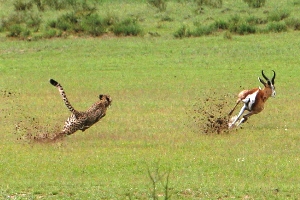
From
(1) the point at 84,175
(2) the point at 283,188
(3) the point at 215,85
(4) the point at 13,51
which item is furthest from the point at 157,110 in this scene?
(4) the point at 13,51

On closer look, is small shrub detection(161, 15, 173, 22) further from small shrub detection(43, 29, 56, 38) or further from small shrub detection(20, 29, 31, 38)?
small shrub detection(20, 29, 31, 38)

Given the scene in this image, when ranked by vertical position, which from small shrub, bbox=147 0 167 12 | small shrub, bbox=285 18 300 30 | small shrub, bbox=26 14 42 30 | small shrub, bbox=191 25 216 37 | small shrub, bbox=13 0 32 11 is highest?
small shrub, bbox=285 18 300 30

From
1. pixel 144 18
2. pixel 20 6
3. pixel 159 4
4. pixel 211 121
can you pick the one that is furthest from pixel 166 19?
pixel 211 121

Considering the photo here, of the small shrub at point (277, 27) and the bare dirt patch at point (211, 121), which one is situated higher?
the bare dirt patch at point (211, 121)

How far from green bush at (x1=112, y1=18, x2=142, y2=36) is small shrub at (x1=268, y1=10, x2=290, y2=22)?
467 cm

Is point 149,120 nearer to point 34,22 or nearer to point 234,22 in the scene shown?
point 234,22

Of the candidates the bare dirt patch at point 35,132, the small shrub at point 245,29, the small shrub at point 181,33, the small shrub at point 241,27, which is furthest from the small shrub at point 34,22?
the bare dirt patch at point 35,132

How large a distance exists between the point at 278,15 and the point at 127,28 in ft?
17.4

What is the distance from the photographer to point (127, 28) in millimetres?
26859

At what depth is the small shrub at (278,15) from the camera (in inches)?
1103

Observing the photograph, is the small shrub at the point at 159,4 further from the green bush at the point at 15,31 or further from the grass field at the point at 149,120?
the green bush at the point at 15,31

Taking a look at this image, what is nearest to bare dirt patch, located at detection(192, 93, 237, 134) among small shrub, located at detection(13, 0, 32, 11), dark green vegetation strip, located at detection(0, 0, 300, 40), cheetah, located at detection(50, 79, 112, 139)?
cheetah, located at detection(50, 79, 112, 139)

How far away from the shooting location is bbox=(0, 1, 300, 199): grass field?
31.3 feet

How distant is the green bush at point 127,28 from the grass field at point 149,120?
0.49 metres
